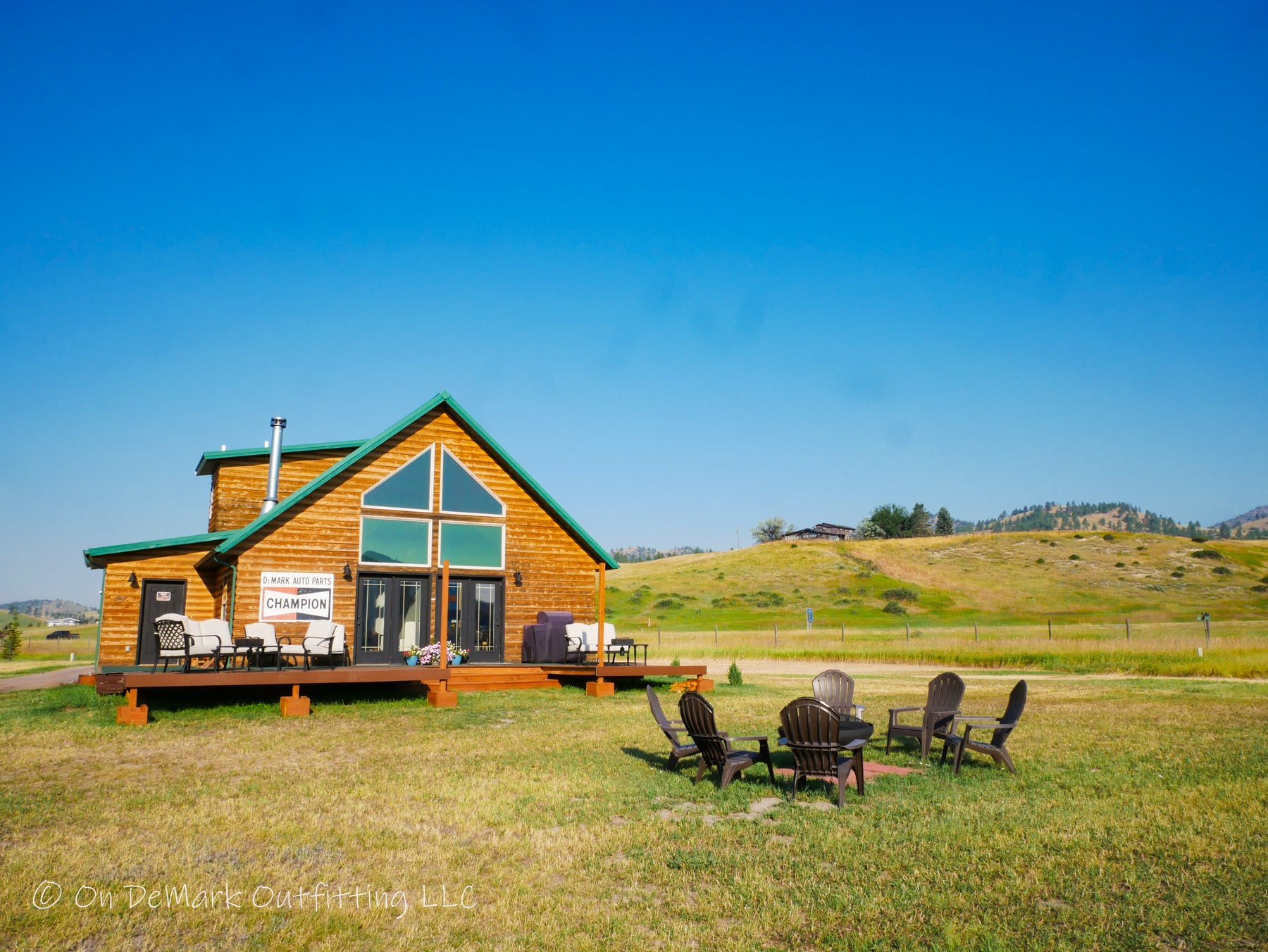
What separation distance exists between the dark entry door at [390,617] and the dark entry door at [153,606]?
16.0 ft

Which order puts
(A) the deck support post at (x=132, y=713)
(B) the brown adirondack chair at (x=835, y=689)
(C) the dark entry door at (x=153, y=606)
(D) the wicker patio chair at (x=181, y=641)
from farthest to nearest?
(C) the dark entry door at (x=153, y=606)
(D) the wicker patio chair at (x=181, y=641)
(A) the deck support post at (x=132, y=713)
(B) the brown adirondack chair at (x=835, y=689)

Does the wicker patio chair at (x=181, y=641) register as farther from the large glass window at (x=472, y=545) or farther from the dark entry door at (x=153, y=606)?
the large glass window at (x=472, y=545)

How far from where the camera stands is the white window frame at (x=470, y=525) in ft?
65.0

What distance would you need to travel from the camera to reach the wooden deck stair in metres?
17.7

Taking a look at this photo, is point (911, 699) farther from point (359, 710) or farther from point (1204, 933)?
point (1204, 933)

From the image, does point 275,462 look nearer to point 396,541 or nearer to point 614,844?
point 396,541

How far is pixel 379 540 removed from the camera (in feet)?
63.1

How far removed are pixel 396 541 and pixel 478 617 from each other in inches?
105

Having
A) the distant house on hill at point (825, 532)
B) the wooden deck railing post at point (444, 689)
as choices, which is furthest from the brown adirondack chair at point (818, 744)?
the distant house on hill at point (825, 532)

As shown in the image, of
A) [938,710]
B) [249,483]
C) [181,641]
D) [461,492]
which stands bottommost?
[938,710]

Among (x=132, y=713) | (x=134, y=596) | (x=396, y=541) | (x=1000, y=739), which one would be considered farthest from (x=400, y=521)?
(x=1000, y=739)

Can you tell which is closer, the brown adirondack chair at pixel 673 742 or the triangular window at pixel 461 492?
A: the brown adirondack chair at pixel 673 742

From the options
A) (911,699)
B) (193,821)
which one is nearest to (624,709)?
(911,699)

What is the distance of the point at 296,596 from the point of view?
59.5 feet
